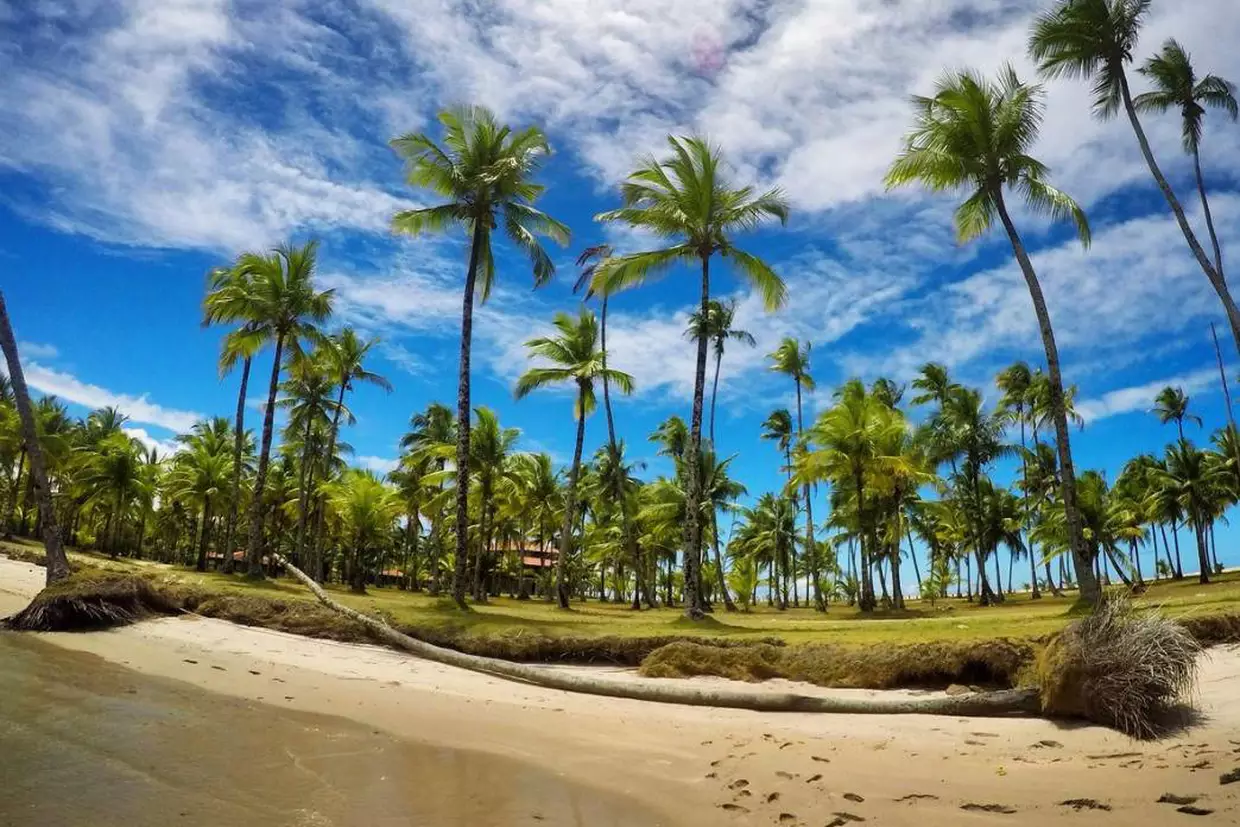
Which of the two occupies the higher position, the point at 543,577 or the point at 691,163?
the point at 691,163

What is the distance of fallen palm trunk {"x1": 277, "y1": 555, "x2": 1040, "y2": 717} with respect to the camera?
6.81 metres

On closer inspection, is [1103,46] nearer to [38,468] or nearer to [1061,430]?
[1061,430]

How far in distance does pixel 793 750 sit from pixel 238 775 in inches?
166

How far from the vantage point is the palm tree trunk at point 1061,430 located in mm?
15008

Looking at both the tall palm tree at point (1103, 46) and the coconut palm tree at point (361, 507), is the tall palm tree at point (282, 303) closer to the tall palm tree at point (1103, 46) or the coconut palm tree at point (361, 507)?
the coconut palm tree at point (361, 507)

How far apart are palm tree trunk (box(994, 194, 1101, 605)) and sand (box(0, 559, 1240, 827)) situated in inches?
305

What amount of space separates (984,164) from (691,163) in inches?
285

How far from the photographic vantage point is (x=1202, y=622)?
28.0 ft

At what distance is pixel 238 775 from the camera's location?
15.7ft

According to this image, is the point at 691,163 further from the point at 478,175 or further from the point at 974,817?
the point at 974,817

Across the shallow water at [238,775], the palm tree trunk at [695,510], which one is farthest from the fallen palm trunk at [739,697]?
the palm tree trunk at [695,510]

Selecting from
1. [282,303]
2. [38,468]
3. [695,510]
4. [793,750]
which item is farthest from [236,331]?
[793,750]

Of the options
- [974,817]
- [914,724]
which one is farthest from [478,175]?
[974,817]

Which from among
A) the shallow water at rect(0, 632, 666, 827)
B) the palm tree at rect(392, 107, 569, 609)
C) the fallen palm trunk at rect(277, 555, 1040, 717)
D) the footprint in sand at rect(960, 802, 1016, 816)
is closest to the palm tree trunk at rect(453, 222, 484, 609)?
the palm tree at rect(392, 107, 569, 609)
